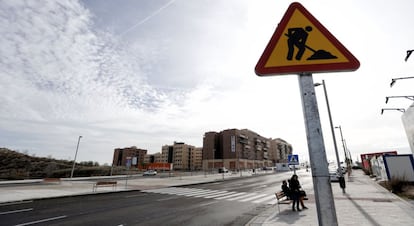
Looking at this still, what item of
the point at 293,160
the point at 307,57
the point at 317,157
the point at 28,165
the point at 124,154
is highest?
the point at 124,154

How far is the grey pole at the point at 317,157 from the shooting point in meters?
1.40

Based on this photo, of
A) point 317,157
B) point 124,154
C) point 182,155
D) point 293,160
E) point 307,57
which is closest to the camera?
point 317,157

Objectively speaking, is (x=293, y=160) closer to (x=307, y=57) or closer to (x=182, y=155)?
(x=307, y=57)

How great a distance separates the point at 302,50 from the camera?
1.83 meters

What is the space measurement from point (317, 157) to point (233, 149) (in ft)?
287

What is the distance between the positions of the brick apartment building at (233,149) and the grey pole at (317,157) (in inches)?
3221

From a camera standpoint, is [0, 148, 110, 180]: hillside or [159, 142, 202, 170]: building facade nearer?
[0, 148, 110, 180]: hillside

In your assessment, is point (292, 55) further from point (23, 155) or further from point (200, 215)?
point (23, 155)

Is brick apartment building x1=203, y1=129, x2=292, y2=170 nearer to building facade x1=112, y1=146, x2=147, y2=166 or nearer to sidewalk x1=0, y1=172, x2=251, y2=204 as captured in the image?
building facade x1=112, y1=146, x2=147, y2=166

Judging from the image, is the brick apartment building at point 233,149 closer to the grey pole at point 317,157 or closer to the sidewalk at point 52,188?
the sidewalk at point 52,188

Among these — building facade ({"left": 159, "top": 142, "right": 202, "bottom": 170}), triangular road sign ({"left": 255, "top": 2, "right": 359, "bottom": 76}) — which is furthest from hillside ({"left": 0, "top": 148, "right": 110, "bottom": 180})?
triangular road sign ({"left": 255, "top": 2, "right": 359, "bottom": 76})

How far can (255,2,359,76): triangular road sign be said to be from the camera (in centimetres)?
177

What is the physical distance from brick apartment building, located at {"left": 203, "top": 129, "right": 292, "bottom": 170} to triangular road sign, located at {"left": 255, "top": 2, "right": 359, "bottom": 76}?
81.6 meters

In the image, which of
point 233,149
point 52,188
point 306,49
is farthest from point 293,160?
point 233,149
